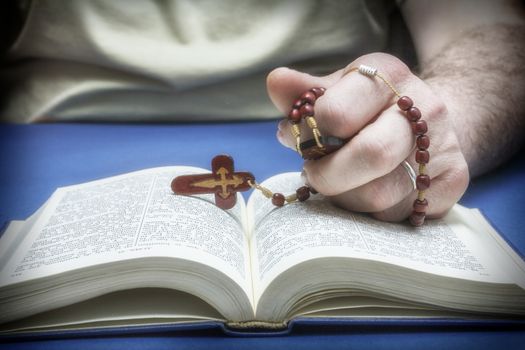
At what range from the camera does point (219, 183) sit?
719 millimetres

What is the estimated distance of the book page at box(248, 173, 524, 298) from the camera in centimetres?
55

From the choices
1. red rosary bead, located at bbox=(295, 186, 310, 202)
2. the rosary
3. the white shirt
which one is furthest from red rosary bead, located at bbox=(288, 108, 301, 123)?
the white shirt

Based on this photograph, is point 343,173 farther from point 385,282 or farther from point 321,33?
point 321,33

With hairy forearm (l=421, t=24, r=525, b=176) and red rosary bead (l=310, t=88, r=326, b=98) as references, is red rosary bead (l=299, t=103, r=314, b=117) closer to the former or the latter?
red rosary bead (l=310, t=88, r=326, b=98)

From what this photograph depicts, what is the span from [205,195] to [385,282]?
1.00ft

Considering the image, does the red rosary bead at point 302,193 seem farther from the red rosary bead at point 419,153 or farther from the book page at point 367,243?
the red rosary bead at point 419,153

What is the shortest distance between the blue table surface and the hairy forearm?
0.22 ft

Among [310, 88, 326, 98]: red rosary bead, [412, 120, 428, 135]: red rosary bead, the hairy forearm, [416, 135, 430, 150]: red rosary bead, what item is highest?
the hairy forearm

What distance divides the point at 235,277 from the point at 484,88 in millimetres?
705

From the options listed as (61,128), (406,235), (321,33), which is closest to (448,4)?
(321,33)

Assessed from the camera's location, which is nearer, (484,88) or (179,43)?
(484,88)

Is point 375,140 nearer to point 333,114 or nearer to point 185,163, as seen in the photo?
point 333,114

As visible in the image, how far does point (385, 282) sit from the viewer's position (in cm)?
54

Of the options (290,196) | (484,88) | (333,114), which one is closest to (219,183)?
(290,196)
